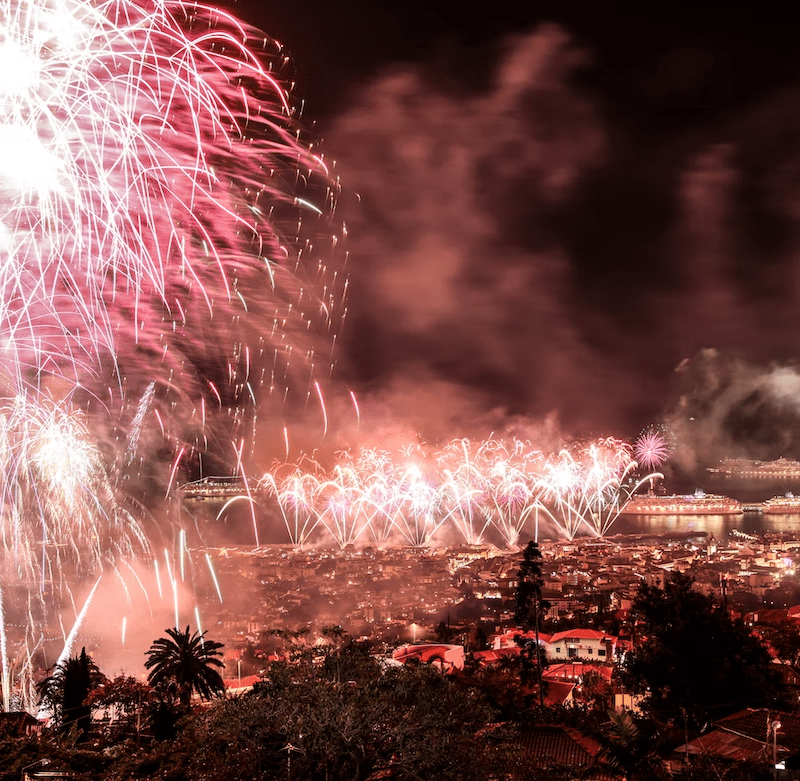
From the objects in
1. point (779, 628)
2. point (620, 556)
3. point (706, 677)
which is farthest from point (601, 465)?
point (706, 677)

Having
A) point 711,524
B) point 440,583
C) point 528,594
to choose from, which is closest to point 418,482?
point 440,583

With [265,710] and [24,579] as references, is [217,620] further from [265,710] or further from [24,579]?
[265,710]

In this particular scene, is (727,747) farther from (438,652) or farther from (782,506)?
(782,506)

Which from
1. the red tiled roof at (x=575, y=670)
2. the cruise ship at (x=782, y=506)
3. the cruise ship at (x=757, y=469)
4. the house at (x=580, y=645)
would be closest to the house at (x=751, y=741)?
the red tiled roof at (x=575, y=670)

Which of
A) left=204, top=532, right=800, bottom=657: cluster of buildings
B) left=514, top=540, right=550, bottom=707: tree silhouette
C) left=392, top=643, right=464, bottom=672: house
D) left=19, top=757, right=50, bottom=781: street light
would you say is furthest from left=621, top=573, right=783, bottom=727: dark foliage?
left=19, top=757, right=50, bottom=781: street light

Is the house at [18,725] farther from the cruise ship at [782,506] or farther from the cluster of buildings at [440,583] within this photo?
the cruise ship at [782,506]
